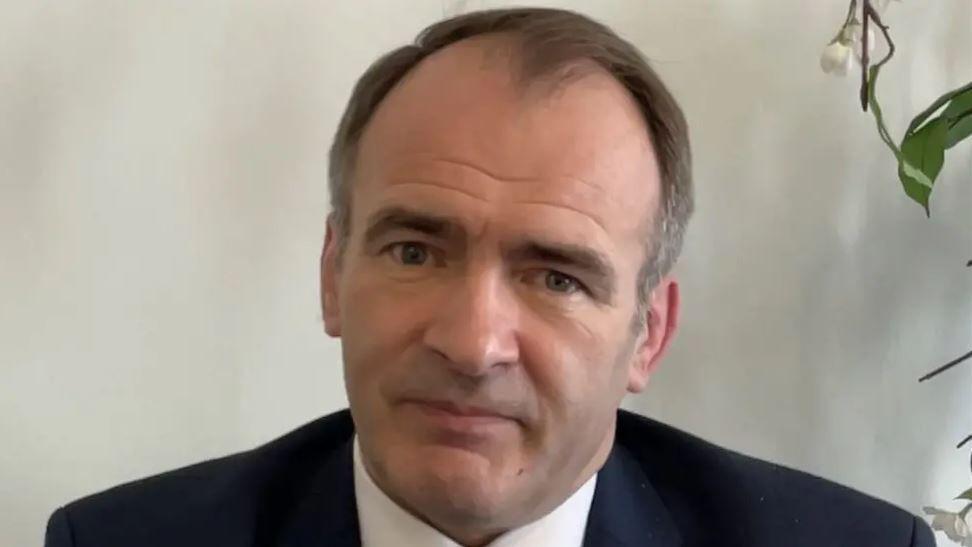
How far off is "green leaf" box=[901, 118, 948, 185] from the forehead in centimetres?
36

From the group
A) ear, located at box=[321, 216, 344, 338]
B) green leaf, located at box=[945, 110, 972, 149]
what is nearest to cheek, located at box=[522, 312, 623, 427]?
ear, located at box=[321, 216, 344, 338]

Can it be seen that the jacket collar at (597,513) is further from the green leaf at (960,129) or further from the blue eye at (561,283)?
the green leaf at (960,129)

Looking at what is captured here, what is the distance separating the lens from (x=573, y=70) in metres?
1.13

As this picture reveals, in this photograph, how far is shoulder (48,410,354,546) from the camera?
123cm

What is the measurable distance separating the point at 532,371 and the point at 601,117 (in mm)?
239

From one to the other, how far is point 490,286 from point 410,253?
9 centimetres

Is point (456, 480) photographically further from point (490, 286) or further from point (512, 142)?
point (512, 142)

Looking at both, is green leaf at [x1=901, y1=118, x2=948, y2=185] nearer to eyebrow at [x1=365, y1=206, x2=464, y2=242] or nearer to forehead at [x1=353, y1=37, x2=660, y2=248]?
forehead at [x1=353, y1=37, x2=660, y2=248]

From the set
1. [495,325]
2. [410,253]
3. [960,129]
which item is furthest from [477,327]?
[960,129]

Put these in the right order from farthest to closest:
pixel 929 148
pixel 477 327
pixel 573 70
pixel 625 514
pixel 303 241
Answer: pixel 303 241 < pixel 929 148 < pixel 625 514 < pixel 573 70 < pixel 477 327

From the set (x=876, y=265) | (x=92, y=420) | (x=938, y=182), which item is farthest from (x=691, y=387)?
(x=92, y=420)

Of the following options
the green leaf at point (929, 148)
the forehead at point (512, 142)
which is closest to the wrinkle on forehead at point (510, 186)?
the forehead at point (512, 142)

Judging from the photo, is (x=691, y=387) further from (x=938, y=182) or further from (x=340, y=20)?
(x=340, y=20)

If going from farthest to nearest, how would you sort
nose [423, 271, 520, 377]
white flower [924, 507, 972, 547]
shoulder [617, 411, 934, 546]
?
white flower [924, 507, 972, 547]
shoulder [617, 411, 934, 546]
nose [423, 271, 520, 377]
